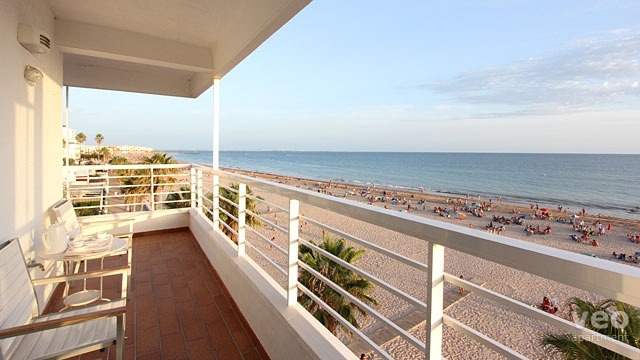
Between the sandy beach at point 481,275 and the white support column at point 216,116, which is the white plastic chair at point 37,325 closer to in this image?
the sandy beach at point 481,275

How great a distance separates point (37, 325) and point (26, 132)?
1.69m

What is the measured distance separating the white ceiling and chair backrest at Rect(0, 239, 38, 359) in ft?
6.52

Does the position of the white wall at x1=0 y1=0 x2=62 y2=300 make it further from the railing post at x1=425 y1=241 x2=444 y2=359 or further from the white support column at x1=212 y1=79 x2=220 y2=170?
the railing post at x1=425 y1=241 x2=444 y2=359

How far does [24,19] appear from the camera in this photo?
213 cm

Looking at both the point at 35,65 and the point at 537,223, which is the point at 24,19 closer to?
the point at 35,65

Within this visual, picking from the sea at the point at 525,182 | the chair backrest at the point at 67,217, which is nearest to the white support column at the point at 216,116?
the chair backrest at the point at 67,217

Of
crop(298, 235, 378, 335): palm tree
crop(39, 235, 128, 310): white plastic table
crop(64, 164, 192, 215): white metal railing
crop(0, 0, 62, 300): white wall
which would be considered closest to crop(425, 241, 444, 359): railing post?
crop(39, 235, 128, 310): white plastic table

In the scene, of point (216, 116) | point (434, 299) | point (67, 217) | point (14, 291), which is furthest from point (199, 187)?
point (434, 299)

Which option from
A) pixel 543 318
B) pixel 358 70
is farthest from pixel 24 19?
pixel 358 70

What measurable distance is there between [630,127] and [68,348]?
28.7 meters

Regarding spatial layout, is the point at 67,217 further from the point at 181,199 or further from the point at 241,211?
the point at 181,199

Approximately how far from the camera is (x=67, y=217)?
2.73 metres

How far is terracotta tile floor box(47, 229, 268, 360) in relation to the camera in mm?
1891

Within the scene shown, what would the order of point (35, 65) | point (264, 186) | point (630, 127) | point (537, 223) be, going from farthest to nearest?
point (630, 127)
point (537, 223)
point (35, 65)
point (264, 186)
